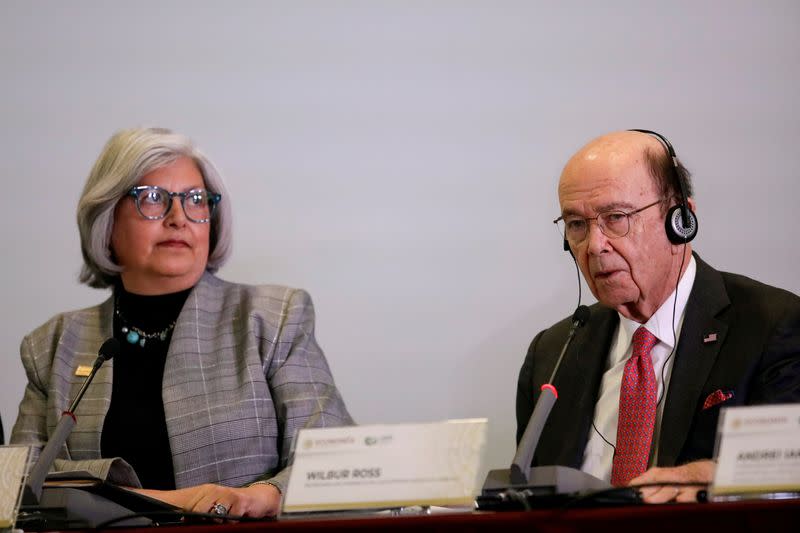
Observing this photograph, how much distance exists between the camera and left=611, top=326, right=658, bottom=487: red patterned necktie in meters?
2.30

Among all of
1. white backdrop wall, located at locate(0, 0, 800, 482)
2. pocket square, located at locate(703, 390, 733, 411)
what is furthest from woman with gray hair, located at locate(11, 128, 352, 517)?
pocket square, located at locate(703, 390, 733, 411)

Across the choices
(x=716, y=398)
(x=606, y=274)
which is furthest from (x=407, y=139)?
(x=716, y=398)

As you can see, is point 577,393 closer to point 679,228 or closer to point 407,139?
point 679,228

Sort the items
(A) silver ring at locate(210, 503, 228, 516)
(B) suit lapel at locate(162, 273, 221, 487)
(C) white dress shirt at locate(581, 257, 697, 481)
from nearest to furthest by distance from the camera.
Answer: (A) silver ring at locate(210, 503, 228, 516), (C) white dress shirt at locate(581, 257, 697, 481), (B) suit lapel at locate(162, 273, 221, 487)

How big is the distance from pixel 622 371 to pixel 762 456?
3.45 feet

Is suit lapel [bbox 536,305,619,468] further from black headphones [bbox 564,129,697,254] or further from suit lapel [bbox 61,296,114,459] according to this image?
suit lapel [bbox 61,296,114,459]

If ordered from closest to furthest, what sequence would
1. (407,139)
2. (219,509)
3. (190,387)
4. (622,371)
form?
(219,509) < (622,371) < (190,387) < (407,139)

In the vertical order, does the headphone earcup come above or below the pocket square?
above

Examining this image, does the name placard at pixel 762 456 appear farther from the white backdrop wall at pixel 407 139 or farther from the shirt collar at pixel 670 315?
the white backdrop wall at pixel 407 139

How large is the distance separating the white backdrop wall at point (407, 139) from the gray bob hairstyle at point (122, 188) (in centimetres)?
26

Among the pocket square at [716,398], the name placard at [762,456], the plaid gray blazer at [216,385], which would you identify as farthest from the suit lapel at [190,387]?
the name placard at [762,456]

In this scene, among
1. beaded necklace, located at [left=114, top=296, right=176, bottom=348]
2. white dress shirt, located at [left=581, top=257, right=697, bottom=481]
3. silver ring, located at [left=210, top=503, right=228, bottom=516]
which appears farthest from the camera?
beaded necklace, located at [left=114, top=296, right=176, bottom=348]

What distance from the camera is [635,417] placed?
2.36 metres

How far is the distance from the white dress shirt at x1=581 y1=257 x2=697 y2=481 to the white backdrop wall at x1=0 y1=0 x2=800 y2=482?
0.52 metres
